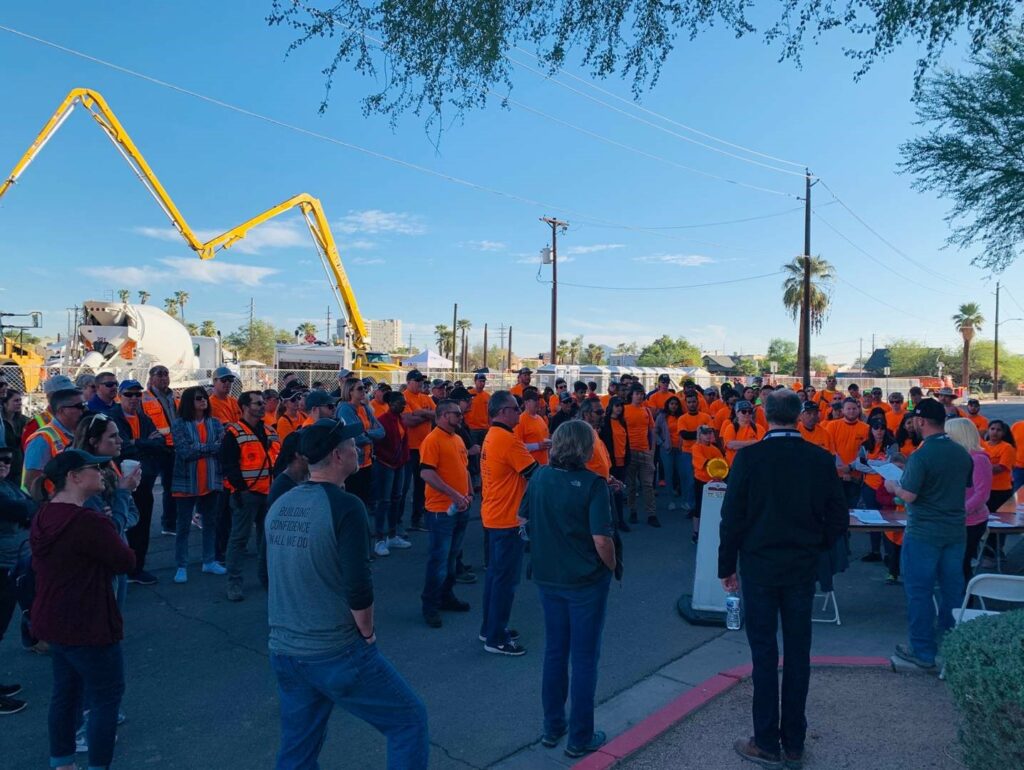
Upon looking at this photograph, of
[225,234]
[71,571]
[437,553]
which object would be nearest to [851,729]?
[437,553]

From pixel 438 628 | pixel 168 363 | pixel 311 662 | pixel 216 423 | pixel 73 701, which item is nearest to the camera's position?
pixel 311 662

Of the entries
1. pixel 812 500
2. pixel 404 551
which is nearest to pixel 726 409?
pixel 404 551

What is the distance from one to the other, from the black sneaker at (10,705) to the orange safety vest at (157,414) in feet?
12.9

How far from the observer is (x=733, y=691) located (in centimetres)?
446

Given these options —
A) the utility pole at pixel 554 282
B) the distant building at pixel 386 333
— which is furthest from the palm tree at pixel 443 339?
the utility pole at pixel 554 282

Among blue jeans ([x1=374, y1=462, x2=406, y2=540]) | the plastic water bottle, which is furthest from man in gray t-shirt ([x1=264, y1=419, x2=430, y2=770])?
blue jeans ([x1=374, y1=462, x2=406, y2=540])

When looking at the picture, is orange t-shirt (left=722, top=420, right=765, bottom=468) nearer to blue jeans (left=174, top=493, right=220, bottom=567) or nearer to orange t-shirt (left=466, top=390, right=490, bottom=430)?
orange t-shirt (left=466, top=390, right=490, bottom=430)

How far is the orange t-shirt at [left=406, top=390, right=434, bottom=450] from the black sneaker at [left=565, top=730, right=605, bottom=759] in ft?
17.8

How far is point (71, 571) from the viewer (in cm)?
310

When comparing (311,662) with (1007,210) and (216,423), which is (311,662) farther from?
(1007,210)

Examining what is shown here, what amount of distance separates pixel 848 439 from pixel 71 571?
322 inches

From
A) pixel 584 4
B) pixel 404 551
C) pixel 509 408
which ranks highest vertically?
pixel 584 4

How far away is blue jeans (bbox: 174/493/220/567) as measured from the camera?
680cm

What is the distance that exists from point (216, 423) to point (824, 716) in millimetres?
5989
